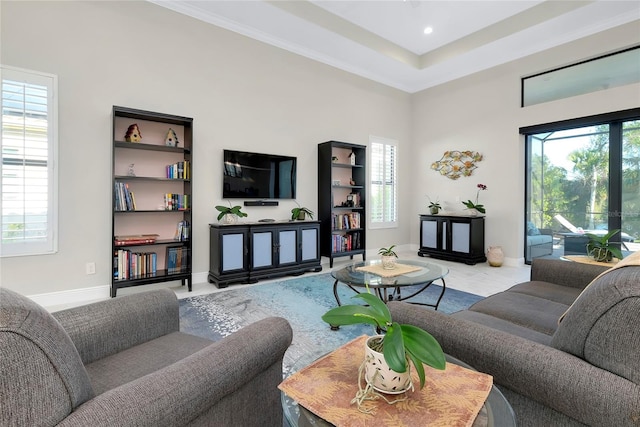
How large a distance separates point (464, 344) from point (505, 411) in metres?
0.31

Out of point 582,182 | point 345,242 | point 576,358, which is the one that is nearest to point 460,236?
point 582,182

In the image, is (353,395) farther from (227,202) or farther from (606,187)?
(606,187)

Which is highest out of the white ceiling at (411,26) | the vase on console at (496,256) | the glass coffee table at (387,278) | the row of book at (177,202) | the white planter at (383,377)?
the white ceiling at (411,26)

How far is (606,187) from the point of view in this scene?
4465mm

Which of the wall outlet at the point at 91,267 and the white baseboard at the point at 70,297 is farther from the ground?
the wall outlet at the point at 91,267

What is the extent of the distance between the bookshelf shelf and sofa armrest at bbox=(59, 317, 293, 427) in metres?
2.86

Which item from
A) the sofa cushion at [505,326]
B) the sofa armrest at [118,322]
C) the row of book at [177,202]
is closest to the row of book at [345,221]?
the row of book at [177,202]

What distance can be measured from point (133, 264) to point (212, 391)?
10.2 feet

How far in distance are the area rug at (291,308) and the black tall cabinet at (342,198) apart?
1107 mm

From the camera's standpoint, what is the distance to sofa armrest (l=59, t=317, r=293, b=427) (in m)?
0.71

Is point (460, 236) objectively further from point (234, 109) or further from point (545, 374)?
point (545, 374)

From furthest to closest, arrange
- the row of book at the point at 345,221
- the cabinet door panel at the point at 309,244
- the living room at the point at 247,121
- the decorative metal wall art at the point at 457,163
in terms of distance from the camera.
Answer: the decorative metal wall art at the point at 457,163 → the row of book at the point at 345,221 → the cabinet door panel at the point at 309,244 → the living room at the point at 247,121

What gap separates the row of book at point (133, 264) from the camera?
10.9 feet

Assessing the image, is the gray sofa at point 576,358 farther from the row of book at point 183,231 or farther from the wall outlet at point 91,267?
the wall outlet at point 91,267
